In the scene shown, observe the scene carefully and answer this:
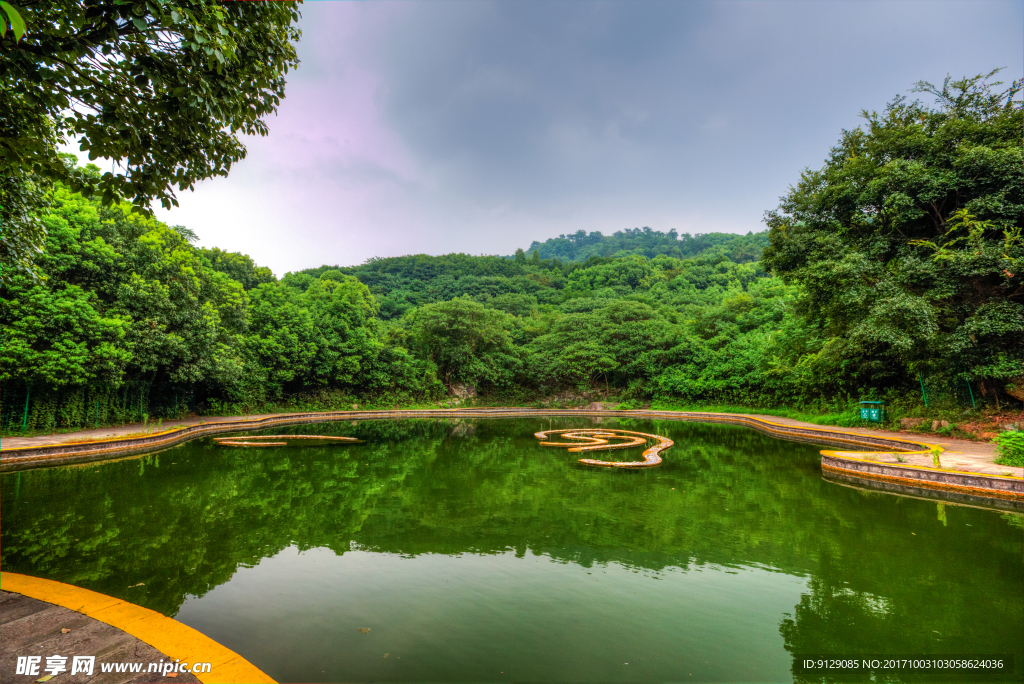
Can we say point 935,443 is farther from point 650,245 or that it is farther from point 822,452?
point 650,245

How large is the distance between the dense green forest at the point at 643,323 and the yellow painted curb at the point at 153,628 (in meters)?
4.89

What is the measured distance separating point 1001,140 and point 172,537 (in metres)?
19.2

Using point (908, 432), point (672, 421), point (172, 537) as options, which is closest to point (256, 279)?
point (672, 421)

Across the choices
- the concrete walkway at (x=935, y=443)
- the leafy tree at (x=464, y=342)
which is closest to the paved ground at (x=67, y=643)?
the concrete walkway at (x=935, y=443)

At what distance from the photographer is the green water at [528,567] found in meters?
3.53

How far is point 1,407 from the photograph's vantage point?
12.3m

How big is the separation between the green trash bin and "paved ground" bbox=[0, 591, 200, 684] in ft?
58.9

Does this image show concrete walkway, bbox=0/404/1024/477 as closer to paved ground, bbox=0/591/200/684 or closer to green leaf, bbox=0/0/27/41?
paved ground, bbox=0/591/200/684

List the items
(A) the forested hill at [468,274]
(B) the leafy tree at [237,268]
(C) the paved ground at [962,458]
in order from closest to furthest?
(C) the paved ground at [962,458] → (B) the leafy tree at [237,268] → (A) the forested hill at [468,274]

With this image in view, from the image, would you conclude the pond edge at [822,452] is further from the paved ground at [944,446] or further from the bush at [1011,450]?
the bush at [1011,450]

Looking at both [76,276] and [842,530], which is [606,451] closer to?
[842,530]

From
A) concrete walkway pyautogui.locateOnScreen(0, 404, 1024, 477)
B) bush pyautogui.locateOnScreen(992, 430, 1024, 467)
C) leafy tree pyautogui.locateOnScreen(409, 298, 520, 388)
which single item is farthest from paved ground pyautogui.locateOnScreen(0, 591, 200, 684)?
leafy tree pyautogui.locateOnScreen(409, 298, 520, 388)

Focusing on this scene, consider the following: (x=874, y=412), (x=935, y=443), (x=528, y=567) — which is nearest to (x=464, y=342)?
(x=874, y=412)

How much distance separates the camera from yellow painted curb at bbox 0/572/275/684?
269 cm
